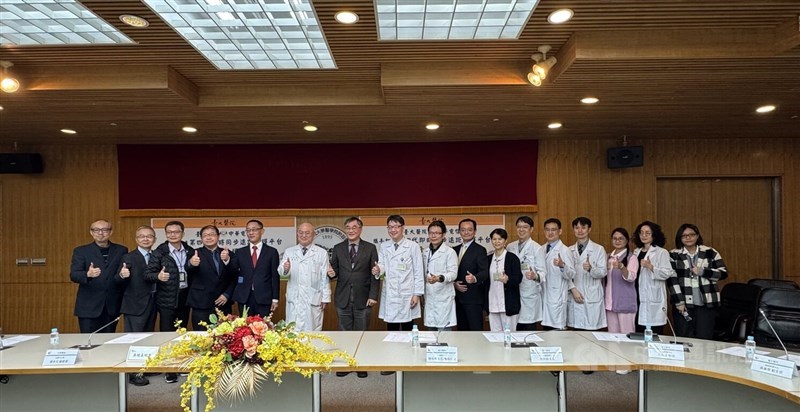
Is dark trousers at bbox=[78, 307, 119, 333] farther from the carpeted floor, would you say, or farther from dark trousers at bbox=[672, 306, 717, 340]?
dark trousers at bbox=[672, 306, 717, 340]

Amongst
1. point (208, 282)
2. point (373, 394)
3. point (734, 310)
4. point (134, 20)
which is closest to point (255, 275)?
point (208, 282)

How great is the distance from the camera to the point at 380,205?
6473 millimetres

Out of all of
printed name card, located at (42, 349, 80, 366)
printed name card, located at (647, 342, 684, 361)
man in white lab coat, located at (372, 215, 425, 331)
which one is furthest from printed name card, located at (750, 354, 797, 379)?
printed name card, located at (42, 349, 80, 366)

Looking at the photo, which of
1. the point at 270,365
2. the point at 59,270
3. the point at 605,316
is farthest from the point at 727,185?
the point at 59,270

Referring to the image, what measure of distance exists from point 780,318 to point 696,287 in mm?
1006

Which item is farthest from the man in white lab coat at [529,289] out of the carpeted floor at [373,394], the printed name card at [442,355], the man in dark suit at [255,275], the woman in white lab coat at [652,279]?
the man in dark suit at [255,275]

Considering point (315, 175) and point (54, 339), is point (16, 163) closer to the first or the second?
point (315, 175)

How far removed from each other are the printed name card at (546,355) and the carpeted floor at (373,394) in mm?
1463

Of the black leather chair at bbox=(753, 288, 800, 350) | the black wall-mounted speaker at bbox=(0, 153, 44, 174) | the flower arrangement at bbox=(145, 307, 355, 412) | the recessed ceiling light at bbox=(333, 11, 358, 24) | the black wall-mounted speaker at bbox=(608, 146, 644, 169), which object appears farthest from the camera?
the black wall-mounted speaker at bbox=(0, 153, 44, 174)

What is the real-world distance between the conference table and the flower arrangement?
16 cm

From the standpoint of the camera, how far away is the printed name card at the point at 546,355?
276 centimetres

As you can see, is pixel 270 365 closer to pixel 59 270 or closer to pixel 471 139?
pixel 471 139

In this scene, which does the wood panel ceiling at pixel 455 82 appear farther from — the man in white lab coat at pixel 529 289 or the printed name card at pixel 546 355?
the printed name card at pixel 546 355

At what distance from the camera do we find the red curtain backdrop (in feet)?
21.1
